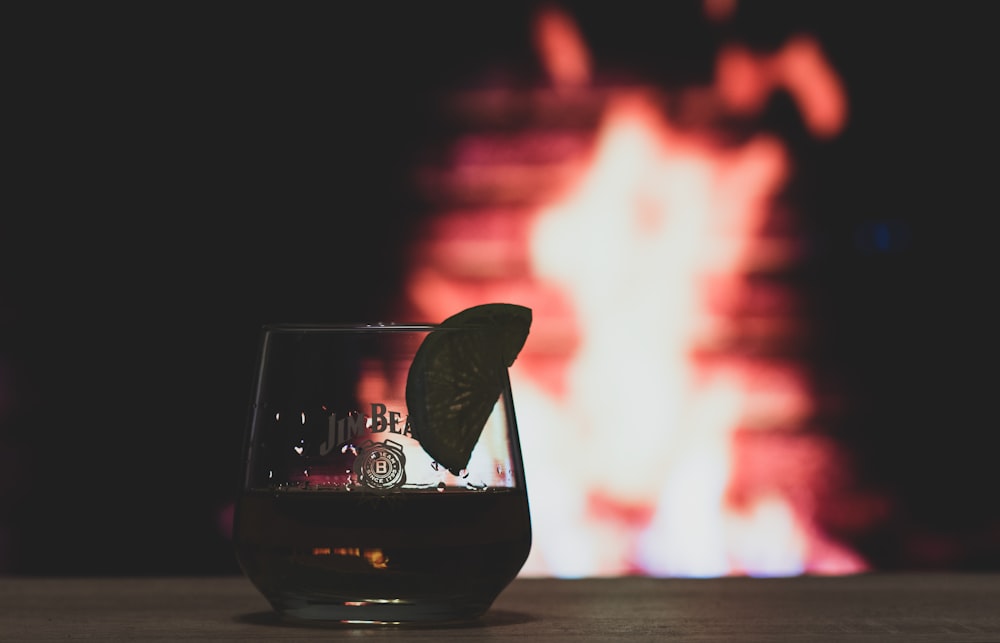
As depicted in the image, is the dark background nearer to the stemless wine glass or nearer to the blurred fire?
the blurred fire

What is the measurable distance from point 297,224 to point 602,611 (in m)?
1.22

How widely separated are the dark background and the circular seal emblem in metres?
1.21

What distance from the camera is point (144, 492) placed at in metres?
1.87

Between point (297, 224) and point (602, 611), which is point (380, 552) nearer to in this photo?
point (602, 611)

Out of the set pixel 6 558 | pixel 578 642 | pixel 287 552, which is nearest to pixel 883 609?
pixel 578 642

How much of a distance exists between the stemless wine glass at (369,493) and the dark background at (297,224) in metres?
1.19

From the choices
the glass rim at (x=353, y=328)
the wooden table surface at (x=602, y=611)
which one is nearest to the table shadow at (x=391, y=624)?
the wooden table surface at (x=602, y=611)

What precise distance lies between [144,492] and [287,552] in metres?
1.27

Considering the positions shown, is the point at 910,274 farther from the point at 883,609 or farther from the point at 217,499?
the point at 883,609

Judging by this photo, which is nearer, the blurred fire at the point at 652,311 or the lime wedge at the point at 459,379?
the lime wedge at the point at 459,379

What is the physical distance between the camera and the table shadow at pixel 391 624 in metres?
0.66

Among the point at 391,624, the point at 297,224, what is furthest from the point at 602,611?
the point at 297,224

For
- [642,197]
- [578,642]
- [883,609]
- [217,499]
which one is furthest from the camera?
[642,197]

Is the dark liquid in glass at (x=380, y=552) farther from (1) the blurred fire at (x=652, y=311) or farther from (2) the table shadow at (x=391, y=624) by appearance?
(1) the blurred fire at (x=652, y=311)
